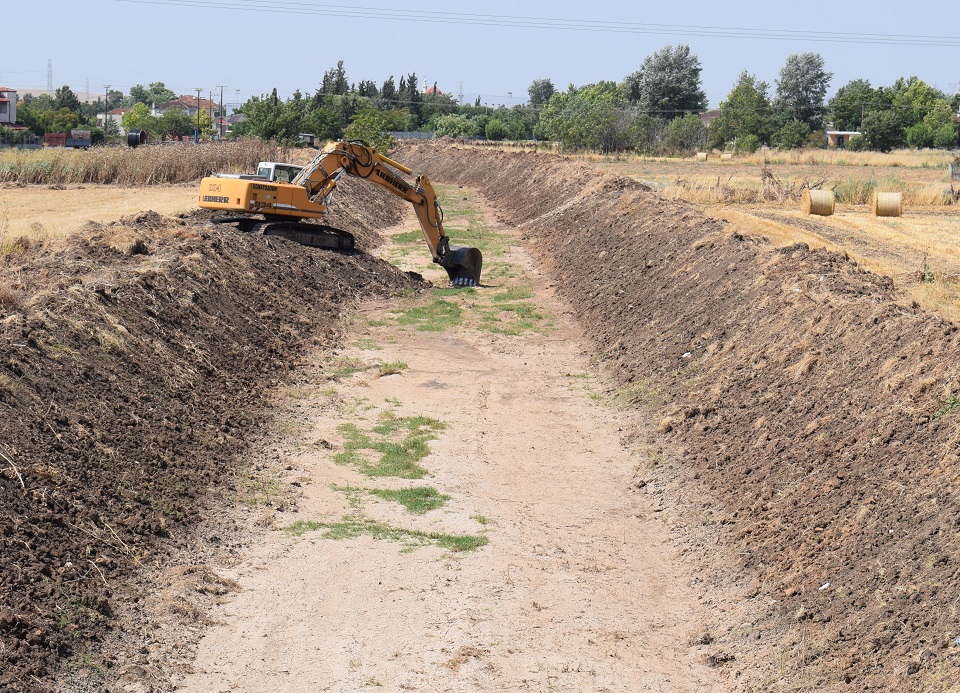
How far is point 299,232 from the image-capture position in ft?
76.9

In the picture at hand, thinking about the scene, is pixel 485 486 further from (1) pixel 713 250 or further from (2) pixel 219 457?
(1) pixel 713 250

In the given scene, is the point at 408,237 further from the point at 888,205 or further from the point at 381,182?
the point at 888,205

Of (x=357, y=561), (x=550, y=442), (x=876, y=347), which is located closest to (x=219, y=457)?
(x=357, y=561)

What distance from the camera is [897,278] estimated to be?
2033 cm

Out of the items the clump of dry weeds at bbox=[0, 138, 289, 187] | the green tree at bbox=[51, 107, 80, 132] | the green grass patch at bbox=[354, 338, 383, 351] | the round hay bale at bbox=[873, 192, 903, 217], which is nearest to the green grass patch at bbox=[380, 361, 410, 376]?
the green grass patch at bbox=[354, 338, 383, 351]

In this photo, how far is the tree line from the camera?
263 ft

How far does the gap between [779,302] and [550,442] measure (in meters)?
3.87

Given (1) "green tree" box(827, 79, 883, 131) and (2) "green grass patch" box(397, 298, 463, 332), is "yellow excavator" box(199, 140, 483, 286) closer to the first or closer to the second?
(2) "green grass patch" box(397, 298, 463, 332)

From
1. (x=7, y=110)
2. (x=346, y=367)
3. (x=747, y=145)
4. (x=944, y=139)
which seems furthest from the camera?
(x=7, y=110)

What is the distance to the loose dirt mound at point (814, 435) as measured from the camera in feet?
25.8

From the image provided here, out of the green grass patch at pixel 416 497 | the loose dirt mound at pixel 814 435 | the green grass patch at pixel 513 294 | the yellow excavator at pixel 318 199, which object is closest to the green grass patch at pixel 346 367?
the loose dirt mound at pixel 814 435

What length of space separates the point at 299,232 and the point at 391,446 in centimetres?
1104

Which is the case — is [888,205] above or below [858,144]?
below

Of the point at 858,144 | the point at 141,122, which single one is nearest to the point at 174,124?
the point at 141,122
